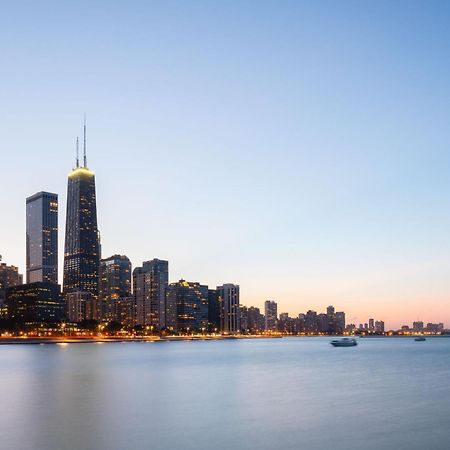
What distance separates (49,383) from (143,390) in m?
14.6

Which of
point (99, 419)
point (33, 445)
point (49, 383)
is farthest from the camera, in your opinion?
point (49, 383)

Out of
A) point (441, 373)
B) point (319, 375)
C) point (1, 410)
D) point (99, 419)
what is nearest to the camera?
point (99, 419)

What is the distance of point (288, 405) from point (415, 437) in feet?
53.9

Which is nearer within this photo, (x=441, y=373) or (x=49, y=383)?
(x=49, y=383)

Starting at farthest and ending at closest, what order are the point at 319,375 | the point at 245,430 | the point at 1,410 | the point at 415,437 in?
the point at 319,375, the point at 1,410, the point at 245,430, the point at 415,437

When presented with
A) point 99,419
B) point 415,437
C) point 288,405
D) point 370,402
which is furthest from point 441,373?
point 99,419

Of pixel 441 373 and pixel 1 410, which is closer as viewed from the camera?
pixel 1 410

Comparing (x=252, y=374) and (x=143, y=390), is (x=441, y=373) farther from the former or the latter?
(x=143, y=390)

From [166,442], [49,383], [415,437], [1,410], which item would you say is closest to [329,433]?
[415,437]

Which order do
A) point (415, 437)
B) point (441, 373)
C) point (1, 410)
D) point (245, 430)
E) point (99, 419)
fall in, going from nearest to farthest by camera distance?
point (415, 437), point (245, 430), point (99, 419), point (1, 410), point (441, 373)

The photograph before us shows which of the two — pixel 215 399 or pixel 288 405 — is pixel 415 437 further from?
pixel 215 399

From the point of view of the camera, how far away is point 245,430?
40438 mm

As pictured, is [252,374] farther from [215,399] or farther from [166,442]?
[166,442]

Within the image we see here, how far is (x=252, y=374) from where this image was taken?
292 ft
